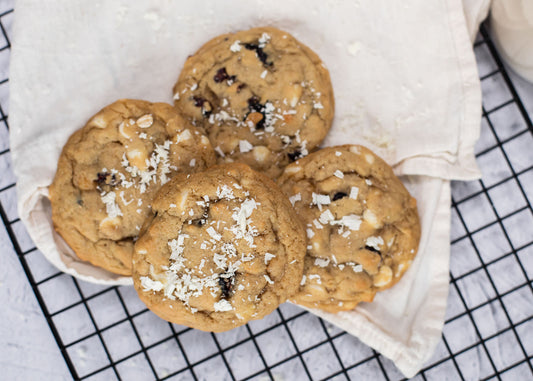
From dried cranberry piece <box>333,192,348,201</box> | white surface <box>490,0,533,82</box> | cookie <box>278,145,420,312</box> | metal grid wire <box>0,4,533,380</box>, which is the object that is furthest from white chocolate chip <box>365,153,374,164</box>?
white surface <box>490,0,533,82</box>

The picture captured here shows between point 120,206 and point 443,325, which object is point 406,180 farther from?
point 120,206

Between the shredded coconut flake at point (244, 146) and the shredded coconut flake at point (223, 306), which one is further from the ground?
the shredded coconut flake at point (244, 146)

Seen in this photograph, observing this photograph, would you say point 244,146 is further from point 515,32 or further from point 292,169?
point 515,32

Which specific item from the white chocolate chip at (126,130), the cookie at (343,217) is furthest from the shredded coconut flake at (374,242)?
the white chocolate chip at (126,130)

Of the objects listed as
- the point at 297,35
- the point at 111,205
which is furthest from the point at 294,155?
the point at 111,205

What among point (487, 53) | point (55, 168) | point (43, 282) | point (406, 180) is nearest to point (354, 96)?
point (406, 180)

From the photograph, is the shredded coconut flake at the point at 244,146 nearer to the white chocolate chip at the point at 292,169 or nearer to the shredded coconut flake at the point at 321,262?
the white chocolate chip at the point at 292,169
